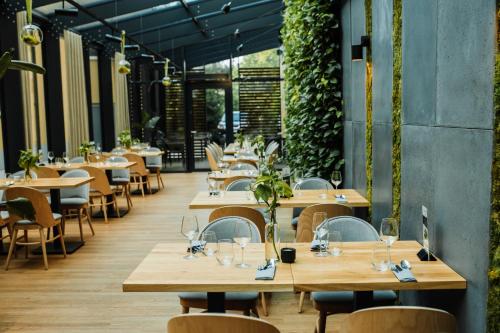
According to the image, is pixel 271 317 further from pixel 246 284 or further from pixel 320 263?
pixel 246 284

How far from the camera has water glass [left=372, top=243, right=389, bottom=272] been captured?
3197 mm

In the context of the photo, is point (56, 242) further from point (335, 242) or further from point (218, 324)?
point (218, 324)

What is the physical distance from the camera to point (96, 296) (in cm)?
527

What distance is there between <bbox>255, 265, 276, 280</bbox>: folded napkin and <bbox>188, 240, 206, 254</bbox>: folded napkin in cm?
57

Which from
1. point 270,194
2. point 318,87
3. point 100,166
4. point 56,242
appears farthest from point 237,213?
point 100,166

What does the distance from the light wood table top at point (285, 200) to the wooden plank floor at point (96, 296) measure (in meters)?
0.87

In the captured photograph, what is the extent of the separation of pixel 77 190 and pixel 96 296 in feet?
9.55

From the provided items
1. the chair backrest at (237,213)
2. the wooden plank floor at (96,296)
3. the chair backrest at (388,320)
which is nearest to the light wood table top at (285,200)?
the chair backrest at (237,213)

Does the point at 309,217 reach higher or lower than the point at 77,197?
higher

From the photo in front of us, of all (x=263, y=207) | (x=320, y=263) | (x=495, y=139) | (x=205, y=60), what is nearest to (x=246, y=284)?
(x=320, y=263)

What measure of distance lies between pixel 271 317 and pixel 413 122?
1.98 meters

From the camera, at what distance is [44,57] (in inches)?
409

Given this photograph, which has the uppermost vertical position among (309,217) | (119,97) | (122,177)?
(119,97)

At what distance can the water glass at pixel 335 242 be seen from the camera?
3.48 m
